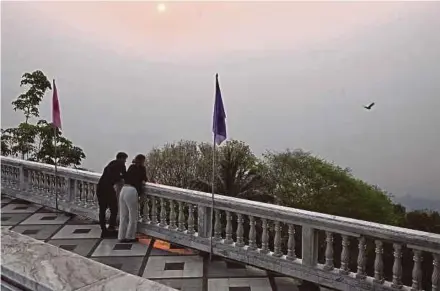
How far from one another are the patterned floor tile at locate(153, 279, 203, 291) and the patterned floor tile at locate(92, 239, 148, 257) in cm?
100

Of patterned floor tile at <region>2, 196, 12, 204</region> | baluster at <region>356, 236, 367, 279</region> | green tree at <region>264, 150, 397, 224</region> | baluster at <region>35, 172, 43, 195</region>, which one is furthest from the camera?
green tree at <region>264, 150, 397, 224</region>

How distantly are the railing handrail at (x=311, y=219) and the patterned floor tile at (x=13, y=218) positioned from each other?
8.80 ft

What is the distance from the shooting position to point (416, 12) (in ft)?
37.4

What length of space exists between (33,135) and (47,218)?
7374 mm

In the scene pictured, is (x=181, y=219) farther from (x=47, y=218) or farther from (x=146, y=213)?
(x=47, y=218)

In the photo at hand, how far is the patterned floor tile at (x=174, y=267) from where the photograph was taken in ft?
15.4

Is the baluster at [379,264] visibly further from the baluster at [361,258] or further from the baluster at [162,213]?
the baluster at [162,213]

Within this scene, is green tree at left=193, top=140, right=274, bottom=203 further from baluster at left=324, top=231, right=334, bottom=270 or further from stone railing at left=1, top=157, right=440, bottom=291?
baluster at left=324, top=231, right=334, bottom=270

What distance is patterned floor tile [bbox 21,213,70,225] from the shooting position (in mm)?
6977

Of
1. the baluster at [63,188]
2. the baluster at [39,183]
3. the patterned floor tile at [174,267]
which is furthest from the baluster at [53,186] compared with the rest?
the patterned floor tile at [174,267]

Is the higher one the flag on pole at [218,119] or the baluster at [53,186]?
the flag on pole at [218,119]

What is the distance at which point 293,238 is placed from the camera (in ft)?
14.8

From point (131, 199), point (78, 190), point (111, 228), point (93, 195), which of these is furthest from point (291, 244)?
point (78, 190)

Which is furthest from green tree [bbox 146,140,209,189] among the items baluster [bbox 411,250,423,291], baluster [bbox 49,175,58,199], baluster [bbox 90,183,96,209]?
baluster [bbox 411,250,423,291]
